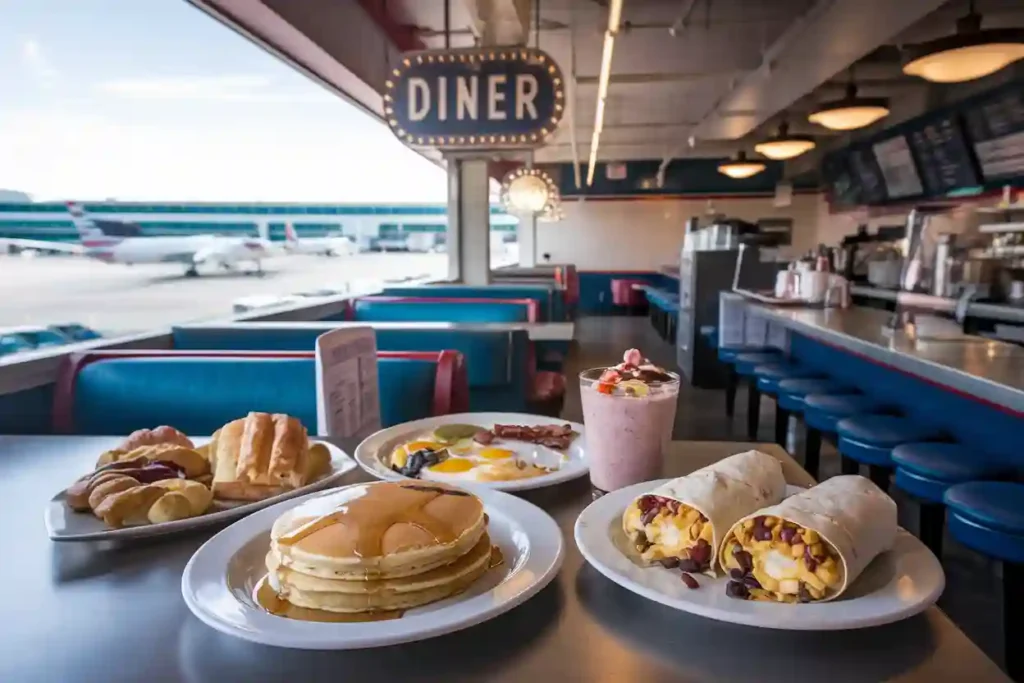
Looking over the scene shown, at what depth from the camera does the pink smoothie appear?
1.16m

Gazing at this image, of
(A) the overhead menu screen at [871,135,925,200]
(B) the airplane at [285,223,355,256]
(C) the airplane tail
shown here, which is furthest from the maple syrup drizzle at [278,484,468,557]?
(A) the overhead menu screen at [871,135,925,200]

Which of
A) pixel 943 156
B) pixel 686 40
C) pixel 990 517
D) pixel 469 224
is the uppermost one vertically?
pixel 686 40

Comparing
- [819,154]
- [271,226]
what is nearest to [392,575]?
[271,226]

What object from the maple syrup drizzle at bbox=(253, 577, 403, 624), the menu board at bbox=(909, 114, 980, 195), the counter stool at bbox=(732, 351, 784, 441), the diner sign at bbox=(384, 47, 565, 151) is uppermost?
the menu board at bbox=(909, 114, 980, 195)

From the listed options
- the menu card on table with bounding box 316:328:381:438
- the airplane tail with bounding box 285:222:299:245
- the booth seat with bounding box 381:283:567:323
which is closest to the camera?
the menu card on table with bounding box 316:328:381:438

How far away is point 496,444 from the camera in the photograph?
4.75 feet

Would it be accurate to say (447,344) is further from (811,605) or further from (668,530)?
(811,605)

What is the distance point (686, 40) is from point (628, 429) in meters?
7.30

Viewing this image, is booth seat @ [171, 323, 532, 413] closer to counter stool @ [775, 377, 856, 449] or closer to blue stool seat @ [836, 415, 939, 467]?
blue stool seat @ [836, 415, 939, 467]

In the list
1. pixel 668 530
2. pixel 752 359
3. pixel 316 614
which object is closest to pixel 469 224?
pixel 752 359

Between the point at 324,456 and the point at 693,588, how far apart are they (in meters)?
0.74

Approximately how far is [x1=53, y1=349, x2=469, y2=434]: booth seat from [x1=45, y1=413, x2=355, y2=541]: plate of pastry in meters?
0.99

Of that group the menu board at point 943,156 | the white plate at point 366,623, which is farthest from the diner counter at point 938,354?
the menu board at point 943,156

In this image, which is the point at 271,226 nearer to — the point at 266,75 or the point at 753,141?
the point at 266,75
